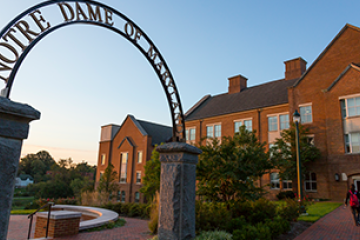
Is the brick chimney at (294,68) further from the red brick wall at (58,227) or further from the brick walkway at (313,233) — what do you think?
the red brick wall at (58,227)

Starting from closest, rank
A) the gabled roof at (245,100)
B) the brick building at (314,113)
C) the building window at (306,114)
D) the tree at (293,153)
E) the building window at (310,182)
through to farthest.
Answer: the brick building at (314,113) → the tree at (293,153) → the building window at (310,182) → the building window at (306,114) → the gabled roof at (245,100)

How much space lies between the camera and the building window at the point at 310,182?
75.4 feet

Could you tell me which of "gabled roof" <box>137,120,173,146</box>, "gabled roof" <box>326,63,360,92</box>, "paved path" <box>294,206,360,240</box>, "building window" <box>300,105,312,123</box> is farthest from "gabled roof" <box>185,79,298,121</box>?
"paved path" <box>294,206,360,240</box>

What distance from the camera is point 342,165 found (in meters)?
21.2

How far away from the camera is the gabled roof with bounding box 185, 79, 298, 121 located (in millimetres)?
29066

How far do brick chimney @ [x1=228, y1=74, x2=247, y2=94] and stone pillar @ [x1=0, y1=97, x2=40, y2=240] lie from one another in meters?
34.5

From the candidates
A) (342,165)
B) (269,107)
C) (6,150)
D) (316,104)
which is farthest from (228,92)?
(6,150)

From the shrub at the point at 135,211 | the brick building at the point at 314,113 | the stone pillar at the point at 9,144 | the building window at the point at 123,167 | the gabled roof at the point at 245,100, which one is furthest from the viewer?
the building window at the point at 123,167

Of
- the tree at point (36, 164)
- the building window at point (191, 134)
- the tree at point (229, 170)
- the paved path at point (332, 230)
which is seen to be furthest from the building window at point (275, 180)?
the tree at point (36, 164)

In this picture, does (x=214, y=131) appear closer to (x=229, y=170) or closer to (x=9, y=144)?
(x=229, y=170)

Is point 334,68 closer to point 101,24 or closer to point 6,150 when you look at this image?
point 101,24

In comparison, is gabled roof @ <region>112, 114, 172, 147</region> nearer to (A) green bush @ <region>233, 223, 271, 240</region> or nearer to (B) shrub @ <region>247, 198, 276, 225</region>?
(B) shrub @ <region>247, 198, 276, 225</region>

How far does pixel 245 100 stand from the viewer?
1266 inches

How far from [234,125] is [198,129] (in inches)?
218
